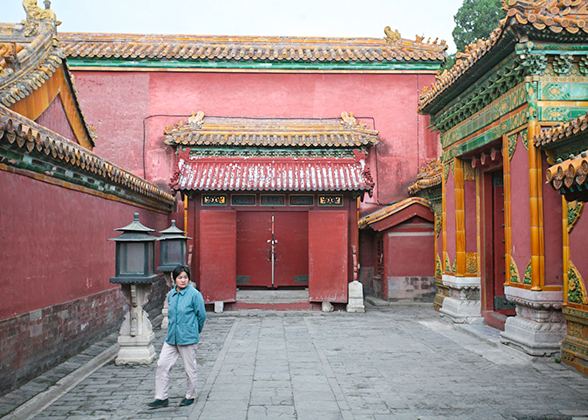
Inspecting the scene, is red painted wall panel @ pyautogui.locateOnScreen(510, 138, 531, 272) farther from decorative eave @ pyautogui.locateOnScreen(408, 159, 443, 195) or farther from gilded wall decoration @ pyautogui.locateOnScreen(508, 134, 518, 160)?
decorative eave @ pyautogui.locateOnScreen(408, 159, 443, 195)

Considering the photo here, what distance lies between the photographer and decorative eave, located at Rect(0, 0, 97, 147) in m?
8.09

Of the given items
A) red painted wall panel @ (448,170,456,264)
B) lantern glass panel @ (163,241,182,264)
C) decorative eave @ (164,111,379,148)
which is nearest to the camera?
lantern glass panel @ (163,241,182,264)

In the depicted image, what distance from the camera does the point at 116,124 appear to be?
1523 cm

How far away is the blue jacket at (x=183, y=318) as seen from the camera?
5211 millimetres

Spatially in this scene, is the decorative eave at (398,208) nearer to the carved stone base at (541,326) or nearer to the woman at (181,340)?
the carved stone base at (541,326)

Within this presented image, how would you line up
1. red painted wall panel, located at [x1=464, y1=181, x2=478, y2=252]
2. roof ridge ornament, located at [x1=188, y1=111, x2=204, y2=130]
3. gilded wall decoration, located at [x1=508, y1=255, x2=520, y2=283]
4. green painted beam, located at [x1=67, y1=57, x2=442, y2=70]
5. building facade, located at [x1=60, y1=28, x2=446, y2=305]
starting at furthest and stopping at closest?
green painted beam, located at [x1=67, y1=57, x2=442, y2=70], building facade, located at [x1=60, y1=28, x2=446, y2=305], roof ridge ornament, located at [x1=188, y1=111, x2=204, y2=130], red painted wall panel, located at [x1=464, y1=181, x2=478, y2=252], gilded wall decoration, located at [x1=508, y1=255, x2=520, y2=283]

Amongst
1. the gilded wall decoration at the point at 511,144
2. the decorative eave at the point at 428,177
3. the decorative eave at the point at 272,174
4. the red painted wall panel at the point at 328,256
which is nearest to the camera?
the gilded wall decoration at the point at 511,144

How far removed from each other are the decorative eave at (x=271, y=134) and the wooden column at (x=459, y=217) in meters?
3.74

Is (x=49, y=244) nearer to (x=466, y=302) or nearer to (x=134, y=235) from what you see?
(x=134, y=235)

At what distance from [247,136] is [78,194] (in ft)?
21.8

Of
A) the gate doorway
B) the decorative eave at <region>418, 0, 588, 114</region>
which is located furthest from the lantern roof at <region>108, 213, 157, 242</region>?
the gate doorway

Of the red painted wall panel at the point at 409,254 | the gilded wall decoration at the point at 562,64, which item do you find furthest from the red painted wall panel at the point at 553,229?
the red painted wall panel at the point at 409,254

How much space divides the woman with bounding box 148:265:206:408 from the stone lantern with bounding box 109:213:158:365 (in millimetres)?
1753

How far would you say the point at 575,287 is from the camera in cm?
673
